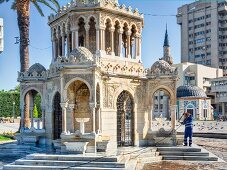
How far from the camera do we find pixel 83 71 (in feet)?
48.9

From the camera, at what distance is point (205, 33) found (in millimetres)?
89500

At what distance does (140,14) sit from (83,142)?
881cm

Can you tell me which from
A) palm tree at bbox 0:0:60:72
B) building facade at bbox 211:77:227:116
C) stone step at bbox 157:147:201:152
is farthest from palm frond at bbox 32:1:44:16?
building facade at bbox 211:77:227:116

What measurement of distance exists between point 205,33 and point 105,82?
254 feet

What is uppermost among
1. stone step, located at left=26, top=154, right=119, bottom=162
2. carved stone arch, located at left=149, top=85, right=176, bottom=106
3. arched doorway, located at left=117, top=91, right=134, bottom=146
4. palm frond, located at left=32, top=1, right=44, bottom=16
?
palm frond, located at left=32, top=1, right=44, bottom=16

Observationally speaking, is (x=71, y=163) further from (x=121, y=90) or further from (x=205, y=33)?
(x=205, y=33)

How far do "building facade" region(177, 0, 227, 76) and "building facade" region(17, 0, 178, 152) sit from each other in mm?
71739

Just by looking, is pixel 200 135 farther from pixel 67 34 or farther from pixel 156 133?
pixel 67 34

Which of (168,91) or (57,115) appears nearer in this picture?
(57,115)

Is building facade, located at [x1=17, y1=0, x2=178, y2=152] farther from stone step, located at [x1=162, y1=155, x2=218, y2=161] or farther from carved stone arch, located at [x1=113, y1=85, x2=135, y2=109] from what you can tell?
stone step, located at [x1=162, y1=155, x2=218, y2=161]

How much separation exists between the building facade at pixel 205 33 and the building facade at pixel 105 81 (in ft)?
235

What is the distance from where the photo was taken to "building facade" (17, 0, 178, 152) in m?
16.9

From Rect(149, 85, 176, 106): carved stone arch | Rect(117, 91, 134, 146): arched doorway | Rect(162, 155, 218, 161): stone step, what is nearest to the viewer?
Rect(162, 155, 218, 161): stone step

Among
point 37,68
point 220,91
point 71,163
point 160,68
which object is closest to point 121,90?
point 160,68
